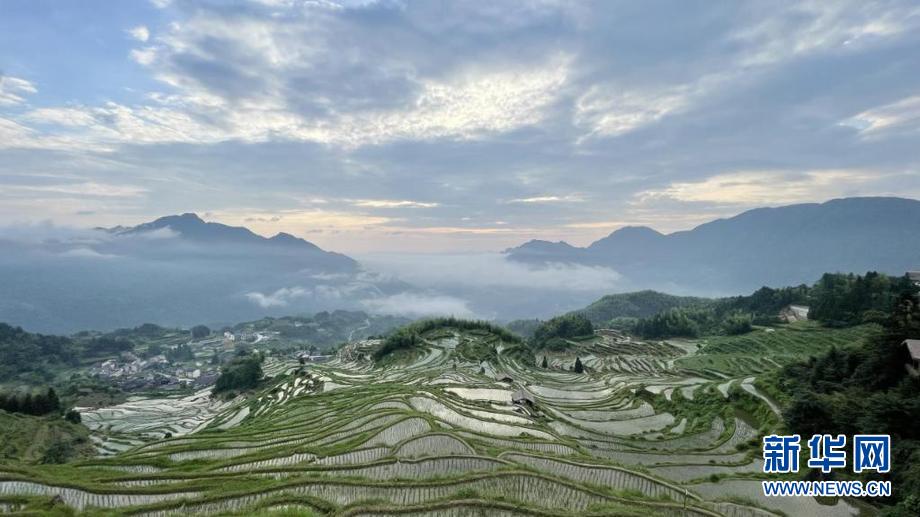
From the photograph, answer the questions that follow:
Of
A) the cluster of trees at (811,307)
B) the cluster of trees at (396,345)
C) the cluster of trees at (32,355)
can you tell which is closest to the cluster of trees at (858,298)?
the cluster of trees at (811,307)

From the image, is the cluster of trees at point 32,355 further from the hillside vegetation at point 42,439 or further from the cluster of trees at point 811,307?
the cluster of trees at point 811,307

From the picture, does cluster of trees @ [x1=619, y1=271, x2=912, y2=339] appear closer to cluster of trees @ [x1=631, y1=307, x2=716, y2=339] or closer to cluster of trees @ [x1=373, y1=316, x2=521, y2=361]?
cluster of trees @ [x1=631, y1=307, x2=716, y2=339]

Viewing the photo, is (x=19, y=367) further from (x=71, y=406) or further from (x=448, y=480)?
(x=448, y=480)

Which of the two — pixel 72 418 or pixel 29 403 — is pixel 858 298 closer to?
pixel 72 418

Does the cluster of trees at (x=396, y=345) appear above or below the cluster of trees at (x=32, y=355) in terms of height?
above

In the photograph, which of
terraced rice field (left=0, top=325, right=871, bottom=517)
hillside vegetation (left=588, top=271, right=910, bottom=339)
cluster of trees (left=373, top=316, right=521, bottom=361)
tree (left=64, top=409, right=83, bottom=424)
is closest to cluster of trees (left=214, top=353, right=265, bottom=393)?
cluster of trees (left=373, top=316, right=521, bottom=361)

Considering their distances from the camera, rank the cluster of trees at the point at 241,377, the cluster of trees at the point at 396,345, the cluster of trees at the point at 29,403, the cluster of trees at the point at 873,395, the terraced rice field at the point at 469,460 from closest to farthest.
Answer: the terraced rice field at the point at 469,460 < the cluster of trees at the point at 873,395 < the cluster of trees at the point at 29,403 < the cluster of trees at the point at 396,345 < the cluster of trees at the point at 241,377
